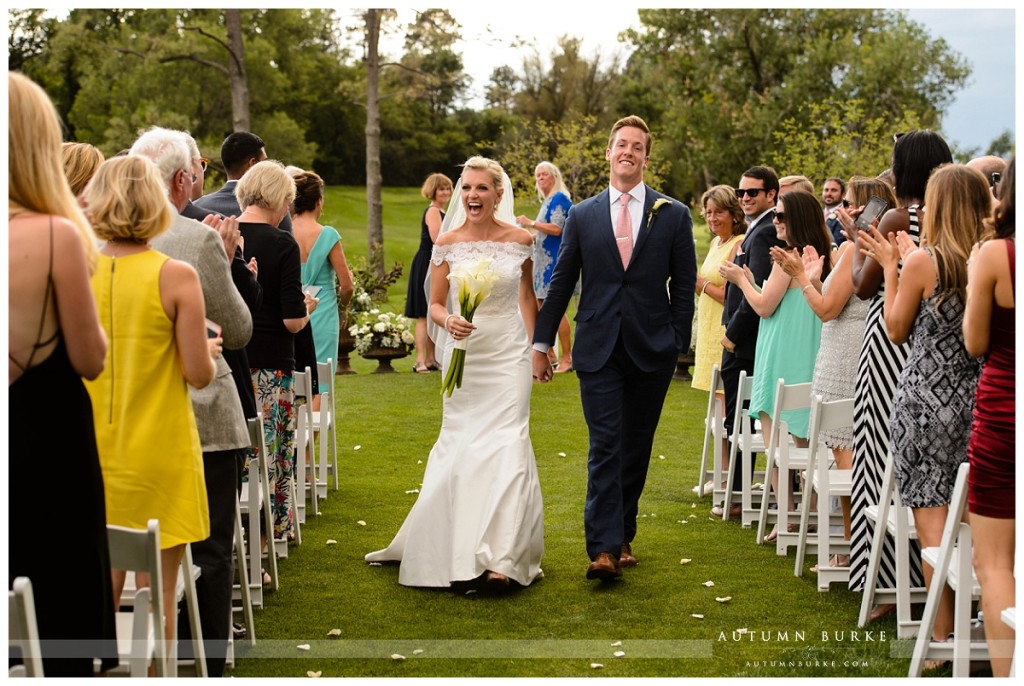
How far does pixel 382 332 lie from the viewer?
1449 centimetres

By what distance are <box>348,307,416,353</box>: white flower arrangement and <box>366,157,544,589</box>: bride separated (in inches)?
308

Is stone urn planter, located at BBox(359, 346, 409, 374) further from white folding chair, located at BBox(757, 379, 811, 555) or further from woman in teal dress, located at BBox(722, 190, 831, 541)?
white folding chair, located at BBox(757, 379, 811, 555)

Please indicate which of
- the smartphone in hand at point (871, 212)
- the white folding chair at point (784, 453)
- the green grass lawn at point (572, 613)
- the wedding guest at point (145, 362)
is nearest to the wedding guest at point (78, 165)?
the wedding guest at point (145, 362)

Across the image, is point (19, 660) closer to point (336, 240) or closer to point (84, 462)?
point (84, 462)

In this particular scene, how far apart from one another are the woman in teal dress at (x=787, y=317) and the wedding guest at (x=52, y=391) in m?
4.38

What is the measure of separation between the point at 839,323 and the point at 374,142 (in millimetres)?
17074

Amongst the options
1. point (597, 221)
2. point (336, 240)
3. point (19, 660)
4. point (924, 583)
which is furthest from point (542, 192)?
point (19, 660)

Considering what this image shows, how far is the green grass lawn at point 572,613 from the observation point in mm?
4836

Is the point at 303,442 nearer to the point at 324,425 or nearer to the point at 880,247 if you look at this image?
the point at 324,425

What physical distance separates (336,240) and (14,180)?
203 inches

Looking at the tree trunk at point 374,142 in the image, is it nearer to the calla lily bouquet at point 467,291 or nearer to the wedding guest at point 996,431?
the calla lily bouquet at point 467,291

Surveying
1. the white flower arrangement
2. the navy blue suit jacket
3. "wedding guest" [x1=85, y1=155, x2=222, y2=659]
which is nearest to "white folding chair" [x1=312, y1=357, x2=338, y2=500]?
the navy blue suit jacket

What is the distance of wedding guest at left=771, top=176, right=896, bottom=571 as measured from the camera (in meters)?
6.14

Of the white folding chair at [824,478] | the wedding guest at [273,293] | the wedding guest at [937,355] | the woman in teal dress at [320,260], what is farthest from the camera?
the woman in teal dress at [320,260]
